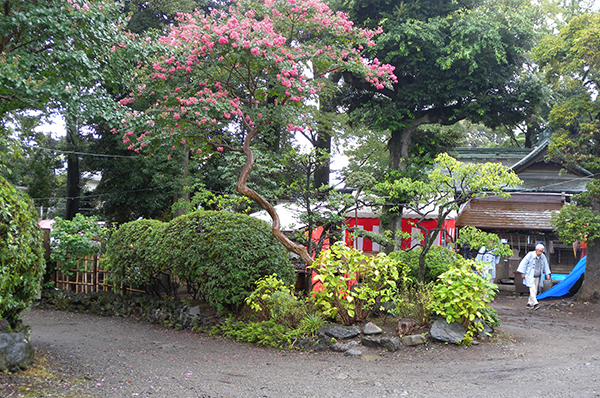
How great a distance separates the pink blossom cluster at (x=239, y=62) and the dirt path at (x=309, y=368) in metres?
3.92

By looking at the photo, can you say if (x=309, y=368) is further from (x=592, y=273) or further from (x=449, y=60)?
(x=449, y=60)

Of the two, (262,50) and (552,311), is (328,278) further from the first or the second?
(552,311)

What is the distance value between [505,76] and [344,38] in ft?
25.7

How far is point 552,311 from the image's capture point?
11047mm

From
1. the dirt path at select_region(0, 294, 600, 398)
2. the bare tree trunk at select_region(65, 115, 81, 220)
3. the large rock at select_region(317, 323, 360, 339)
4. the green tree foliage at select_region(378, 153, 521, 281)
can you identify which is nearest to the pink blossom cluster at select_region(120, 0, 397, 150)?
the green tree foliage at select_region(378, 153, 521, 281)

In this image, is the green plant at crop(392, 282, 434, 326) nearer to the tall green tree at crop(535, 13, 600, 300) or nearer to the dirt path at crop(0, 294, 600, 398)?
the dirt path at crop(0, 294, 600, 398)

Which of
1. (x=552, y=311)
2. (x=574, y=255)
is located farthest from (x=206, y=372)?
(x=574, y=255)

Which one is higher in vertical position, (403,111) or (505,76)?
(505,76)

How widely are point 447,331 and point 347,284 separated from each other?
1.75 metres

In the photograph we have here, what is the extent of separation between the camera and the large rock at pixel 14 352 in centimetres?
477

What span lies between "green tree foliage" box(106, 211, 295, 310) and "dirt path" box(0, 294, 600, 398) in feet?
3.24

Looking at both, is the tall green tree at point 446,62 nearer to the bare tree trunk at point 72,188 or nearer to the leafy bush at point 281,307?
the leafy bush at point 281,307

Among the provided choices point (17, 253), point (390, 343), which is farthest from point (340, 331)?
point (17, 253)

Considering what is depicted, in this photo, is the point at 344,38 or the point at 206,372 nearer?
the point at 206,372
